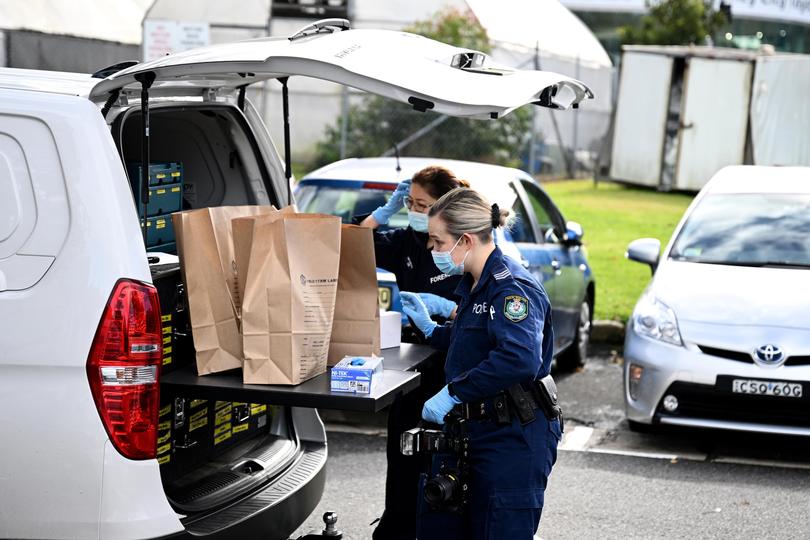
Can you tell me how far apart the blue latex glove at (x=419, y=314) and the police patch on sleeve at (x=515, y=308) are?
90 cm

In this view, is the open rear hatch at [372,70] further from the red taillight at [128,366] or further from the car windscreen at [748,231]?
the car windscreen at [748,231]

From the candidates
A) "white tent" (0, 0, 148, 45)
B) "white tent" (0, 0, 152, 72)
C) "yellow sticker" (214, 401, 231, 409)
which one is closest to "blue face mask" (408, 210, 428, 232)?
"yellow sticker" (214, 401, 231, 409)

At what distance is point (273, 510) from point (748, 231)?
486cm

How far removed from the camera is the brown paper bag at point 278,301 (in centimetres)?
380

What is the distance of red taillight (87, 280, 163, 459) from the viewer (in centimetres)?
351

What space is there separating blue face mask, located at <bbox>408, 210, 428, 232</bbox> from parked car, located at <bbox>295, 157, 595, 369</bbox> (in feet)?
6.32

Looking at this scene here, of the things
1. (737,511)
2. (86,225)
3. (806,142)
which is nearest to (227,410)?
(86,225)

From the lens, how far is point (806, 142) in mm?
21422

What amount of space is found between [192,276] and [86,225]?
0.47m

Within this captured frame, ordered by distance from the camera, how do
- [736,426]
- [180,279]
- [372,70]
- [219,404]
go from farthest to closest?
[736,426] → [219,404] → [180,279] → [372,70]

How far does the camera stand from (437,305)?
16.2 ft

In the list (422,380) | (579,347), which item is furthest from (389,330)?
(579,347)

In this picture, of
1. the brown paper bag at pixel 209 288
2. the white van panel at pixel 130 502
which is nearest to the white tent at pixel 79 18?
the brown paper bag at pixel 209 288

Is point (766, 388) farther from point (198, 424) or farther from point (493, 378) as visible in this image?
point (198, 424)
